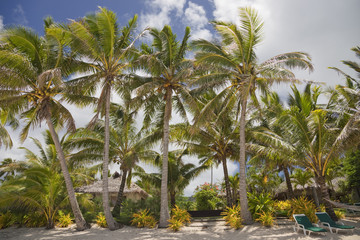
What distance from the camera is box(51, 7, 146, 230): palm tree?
11711 mm

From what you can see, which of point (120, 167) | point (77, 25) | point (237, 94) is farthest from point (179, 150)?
point (77, 25)

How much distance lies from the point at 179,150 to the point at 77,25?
1147cm

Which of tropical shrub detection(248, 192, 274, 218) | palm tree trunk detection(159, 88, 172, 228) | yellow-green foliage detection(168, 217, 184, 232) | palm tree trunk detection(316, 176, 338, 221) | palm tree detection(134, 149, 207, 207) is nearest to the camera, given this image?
yellow-green foliage detection(168, 217, 184, 232)

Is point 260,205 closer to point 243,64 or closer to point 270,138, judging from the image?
point 270,138

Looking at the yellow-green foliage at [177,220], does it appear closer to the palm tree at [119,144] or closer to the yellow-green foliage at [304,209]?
the palm tree at [119,144]

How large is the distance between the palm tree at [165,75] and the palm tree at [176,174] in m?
4.85

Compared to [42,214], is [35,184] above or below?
above

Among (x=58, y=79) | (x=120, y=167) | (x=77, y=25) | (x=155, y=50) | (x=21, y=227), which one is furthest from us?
(x=120, y=167)

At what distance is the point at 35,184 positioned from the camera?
12.2 metres

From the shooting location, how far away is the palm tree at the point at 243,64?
37.7 ft

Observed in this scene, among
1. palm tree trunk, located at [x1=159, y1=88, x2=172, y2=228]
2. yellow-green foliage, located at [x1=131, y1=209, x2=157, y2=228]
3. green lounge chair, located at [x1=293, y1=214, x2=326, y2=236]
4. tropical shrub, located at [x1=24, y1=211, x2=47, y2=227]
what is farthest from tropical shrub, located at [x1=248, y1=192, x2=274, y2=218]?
tropical shrub, located at [x1=24, y1=211, x2=47, y2=227]

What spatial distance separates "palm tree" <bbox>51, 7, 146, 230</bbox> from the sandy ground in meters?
1.14

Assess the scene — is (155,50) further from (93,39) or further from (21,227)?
(21,227)

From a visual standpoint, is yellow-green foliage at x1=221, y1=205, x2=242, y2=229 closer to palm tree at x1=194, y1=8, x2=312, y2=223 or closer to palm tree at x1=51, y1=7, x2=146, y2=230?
palm tree at x1=194, y1=8, x2=312, y2=223
